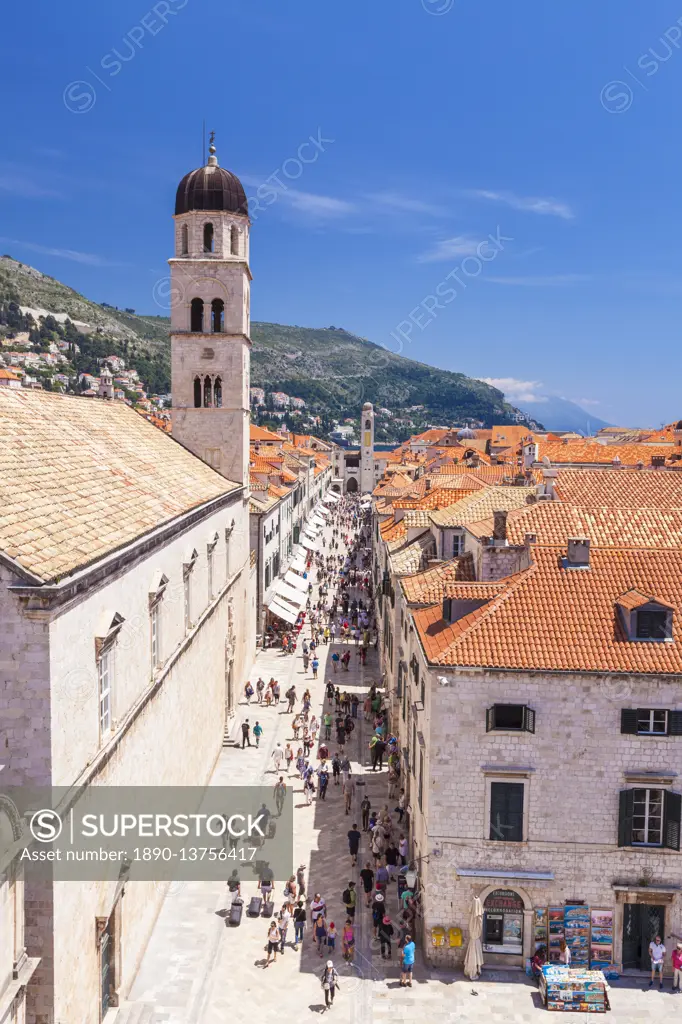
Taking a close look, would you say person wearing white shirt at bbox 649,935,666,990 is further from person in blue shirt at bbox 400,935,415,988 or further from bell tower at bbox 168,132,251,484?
bell tower at bbox 168,132,251,484

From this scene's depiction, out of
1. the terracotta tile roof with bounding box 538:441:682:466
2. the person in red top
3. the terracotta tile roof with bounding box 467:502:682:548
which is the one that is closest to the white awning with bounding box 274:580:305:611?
the terracotta tile roof with bounding box 538:441:682:466

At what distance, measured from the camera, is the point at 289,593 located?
5225 cm

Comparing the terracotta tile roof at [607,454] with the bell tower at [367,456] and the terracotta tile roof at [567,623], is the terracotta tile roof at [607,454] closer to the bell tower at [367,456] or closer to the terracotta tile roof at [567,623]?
the terracotta tile roof at [567,623]

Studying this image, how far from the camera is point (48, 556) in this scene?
13016mm

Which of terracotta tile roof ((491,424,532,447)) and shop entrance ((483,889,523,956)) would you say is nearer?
shop entrance ((483,889,523,956))

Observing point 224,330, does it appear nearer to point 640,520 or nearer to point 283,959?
point 640,520

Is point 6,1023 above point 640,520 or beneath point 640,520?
beneath

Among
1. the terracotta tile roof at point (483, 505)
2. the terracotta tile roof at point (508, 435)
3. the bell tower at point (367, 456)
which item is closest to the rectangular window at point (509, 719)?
the terracotta tile roof at point (483, 505)

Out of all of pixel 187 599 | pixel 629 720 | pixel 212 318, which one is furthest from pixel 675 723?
pixel 212 318

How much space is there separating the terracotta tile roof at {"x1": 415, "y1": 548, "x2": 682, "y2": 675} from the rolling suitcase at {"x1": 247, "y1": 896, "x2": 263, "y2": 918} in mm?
7911

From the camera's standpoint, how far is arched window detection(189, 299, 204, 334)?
119ft

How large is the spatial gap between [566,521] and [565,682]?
8.24m

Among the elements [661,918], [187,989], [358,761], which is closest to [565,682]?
[661,918]

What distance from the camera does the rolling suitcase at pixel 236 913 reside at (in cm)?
2025
